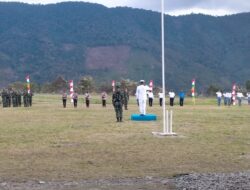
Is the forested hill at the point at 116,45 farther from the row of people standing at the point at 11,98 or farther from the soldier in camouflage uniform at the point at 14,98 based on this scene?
the soldier in camouflage uniform at the point at 14,98

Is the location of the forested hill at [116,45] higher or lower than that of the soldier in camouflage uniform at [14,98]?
higher

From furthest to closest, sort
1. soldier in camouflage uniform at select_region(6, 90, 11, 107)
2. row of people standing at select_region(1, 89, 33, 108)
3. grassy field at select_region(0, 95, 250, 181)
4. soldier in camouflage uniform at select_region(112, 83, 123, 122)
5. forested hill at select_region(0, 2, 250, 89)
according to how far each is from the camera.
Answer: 1. forested hill at select_region(0, 2, 250, 89)
2. soldier in camouflage uniform at select_region(6, 90, 11, 107)
3. row of people standing at select_region(1, 89, 33, 108)
4. soldier in camouflage uniform at select_region(112, 83, 123, 122)
5. grassy field at select_region(0, 95, 250, 181)

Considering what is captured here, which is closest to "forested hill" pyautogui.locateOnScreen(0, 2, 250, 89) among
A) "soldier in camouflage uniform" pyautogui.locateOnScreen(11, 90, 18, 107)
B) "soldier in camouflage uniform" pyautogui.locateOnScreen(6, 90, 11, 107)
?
"soldier in camouflage uniform" pyautogui.locateOnScreen(11, 90, 18, 107)

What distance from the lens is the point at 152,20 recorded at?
622 feet

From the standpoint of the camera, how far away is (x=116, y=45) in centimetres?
17088

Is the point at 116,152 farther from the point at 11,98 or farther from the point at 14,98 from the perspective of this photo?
the point at 11,98

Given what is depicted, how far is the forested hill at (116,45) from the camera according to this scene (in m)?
149

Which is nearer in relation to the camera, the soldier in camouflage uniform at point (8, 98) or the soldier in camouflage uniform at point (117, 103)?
the soldier in camouflage uniform at point (117, 103)

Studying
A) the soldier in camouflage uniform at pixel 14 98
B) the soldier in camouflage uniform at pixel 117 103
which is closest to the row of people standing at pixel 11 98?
the soldier in camouflage uniform at pixel 14 98

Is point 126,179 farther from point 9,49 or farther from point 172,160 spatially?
point 9,49

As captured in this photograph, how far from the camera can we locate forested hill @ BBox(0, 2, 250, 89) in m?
149

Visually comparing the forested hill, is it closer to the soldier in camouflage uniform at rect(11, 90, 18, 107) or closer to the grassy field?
the soldier in camouflage uniform at rect(11, 90, 18, 107)

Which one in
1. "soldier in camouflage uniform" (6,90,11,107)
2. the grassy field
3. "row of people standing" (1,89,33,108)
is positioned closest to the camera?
the grassy field

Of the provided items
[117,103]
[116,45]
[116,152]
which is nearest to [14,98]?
[117,103]
